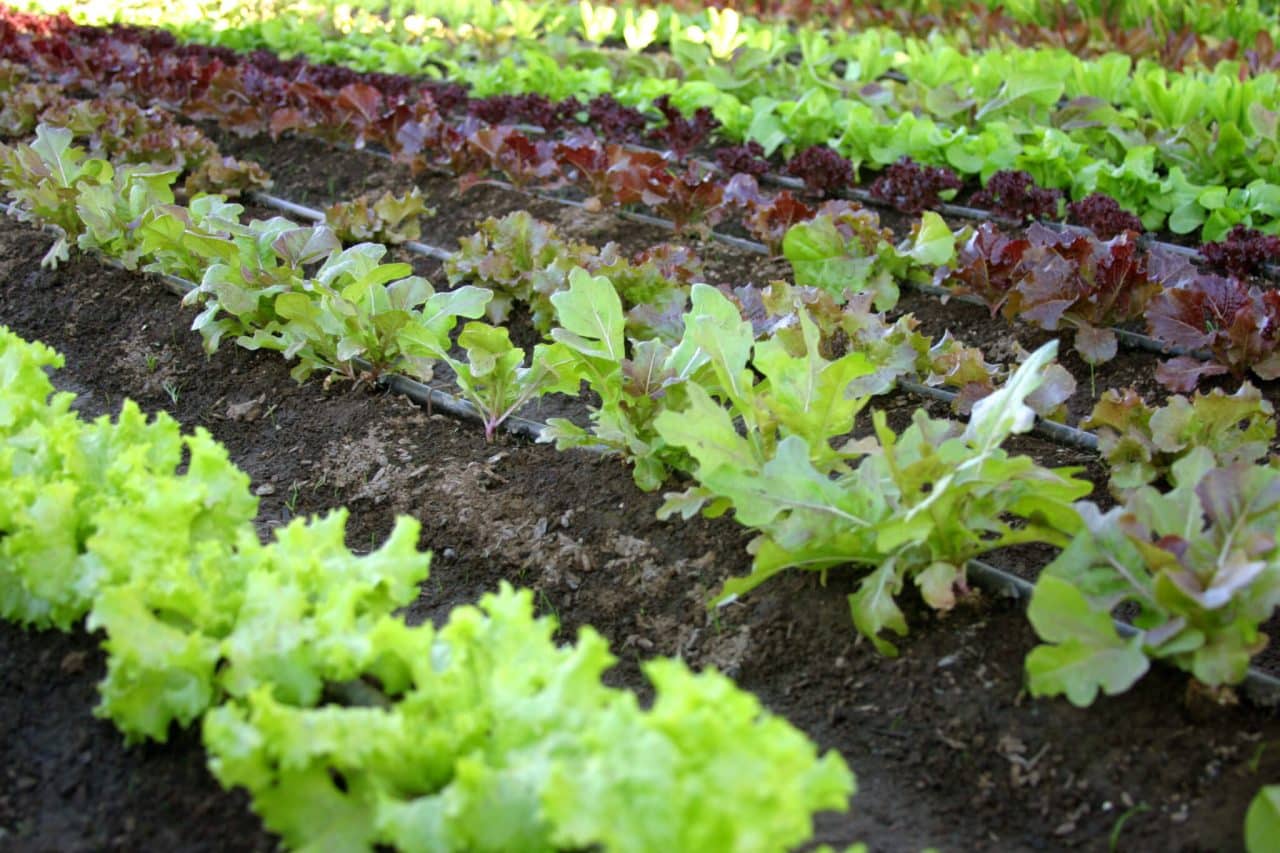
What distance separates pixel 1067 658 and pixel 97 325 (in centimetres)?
347

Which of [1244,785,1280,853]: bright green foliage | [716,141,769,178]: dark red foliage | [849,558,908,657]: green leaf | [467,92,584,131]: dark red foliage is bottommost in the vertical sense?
[467,92,584,131]: dark red foliage

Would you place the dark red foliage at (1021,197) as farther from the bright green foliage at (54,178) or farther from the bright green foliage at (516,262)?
the bright green foliage at (54,178)

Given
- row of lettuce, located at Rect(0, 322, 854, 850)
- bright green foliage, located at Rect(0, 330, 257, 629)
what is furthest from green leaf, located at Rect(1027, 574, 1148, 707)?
bright green foliage, located at Rect(0, 330, 257, 629)

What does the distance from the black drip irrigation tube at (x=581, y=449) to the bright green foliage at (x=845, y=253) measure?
715 millimetres

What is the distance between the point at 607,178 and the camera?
4887mm

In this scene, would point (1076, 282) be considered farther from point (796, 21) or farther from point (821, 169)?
point (796, 21)

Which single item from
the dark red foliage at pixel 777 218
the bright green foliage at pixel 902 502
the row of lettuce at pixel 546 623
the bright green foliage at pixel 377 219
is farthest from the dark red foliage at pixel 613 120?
the bright green foliage at pixel 902 502

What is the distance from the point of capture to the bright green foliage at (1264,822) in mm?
1753

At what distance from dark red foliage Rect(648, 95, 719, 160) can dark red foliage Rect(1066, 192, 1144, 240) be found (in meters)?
1.85

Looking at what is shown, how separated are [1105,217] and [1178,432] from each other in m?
1.79

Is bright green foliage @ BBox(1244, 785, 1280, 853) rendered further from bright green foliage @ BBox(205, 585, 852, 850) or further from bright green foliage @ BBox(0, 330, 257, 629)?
bright green foliage @ BBox(0, 330, 257, 629)

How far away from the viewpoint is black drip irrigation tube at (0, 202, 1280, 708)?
1.95 m

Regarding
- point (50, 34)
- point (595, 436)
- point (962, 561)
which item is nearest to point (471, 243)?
point (595, 436)

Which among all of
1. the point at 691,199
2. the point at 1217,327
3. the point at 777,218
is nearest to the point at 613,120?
the point at 691,199
